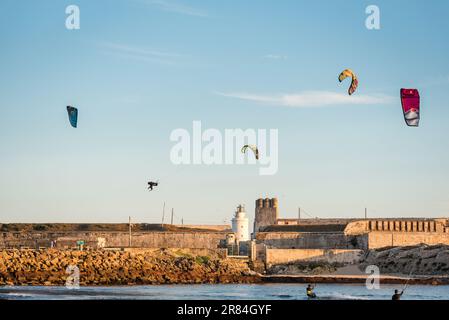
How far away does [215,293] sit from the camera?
60125 millimetres

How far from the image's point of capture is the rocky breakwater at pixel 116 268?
234 ft

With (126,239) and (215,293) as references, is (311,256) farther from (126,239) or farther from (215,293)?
(215,293)

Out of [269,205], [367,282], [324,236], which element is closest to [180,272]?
[367,282]

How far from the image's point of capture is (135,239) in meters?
93.9

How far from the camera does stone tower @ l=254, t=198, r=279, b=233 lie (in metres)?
118

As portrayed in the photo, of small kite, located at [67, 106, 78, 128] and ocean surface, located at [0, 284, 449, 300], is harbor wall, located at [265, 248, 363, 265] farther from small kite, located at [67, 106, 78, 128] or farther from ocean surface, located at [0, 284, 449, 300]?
small kite, located at [67, 106, 78, 128]

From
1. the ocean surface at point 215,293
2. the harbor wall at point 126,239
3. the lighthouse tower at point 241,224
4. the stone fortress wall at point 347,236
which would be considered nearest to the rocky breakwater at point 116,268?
the ocean surface at point 215,293

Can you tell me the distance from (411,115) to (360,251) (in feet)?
135

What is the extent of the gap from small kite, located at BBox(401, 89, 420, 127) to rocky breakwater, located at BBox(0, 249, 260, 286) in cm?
2865

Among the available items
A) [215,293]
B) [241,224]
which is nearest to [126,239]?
[241,224]

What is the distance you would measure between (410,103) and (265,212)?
70.2 m

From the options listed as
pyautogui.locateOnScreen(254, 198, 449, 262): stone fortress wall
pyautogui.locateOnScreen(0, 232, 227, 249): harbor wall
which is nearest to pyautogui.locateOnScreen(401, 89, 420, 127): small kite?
pyautogui.locateOnScreen(254, 198, 449, 262): stone fortress wall

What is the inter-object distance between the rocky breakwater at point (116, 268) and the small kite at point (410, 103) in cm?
2865
